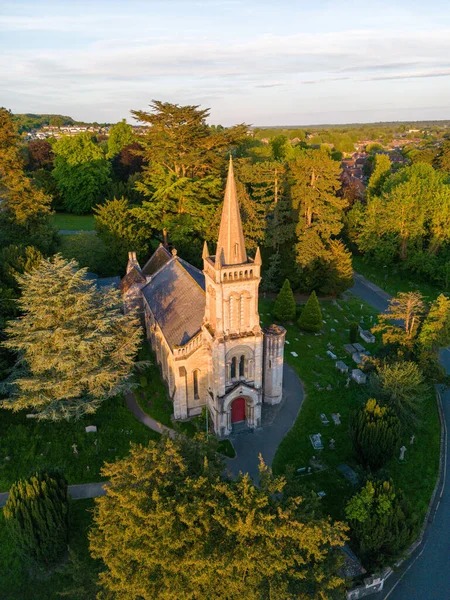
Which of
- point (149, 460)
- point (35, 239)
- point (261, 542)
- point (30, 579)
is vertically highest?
point (35, 239)

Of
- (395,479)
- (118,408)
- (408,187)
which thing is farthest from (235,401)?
(408,187)

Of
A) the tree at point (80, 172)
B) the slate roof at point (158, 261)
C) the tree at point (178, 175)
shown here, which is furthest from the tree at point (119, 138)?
the slate roof at point (158, 261)

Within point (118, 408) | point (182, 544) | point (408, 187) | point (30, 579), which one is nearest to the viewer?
point (182, 544)

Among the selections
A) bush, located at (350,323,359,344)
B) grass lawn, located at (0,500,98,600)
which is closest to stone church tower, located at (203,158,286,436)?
grass lawn, located at (0,500,98,600)

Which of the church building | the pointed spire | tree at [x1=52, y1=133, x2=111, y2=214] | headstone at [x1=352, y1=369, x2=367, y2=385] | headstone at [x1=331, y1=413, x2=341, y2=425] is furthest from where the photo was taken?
tree at [x1=52, y1=133, x2=111, y2=214]

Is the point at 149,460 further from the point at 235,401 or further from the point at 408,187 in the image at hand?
the point at 408,187

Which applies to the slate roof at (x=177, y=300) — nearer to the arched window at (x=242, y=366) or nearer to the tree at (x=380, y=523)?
the arched window at (x=242, y=366)

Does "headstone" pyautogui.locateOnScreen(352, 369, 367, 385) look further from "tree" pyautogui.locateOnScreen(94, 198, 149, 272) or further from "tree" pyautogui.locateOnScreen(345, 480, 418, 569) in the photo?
"tree" pyautogui.locateOnScreen(94, 198, 149, 272)
